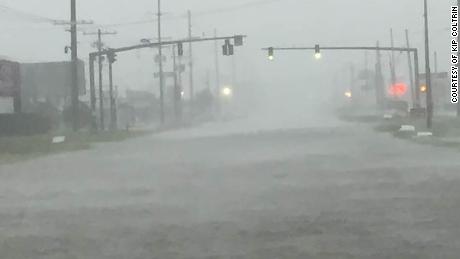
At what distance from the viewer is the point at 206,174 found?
21812mm

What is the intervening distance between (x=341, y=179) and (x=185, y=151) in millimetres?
15362

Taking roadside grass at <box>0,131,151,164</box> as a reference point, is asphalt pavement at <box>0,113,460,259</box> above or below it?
below

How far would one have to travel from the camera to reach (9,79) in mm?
56344

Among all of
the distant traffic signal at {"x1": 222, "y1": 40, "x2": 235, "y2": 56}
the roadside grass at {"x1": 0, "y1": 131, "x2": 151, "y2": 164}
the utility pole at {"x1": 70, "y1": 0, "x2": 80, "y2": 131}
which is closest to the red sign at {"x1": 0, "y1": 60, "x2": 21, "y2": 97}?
the utility pole at {"x1": 70, "y1": 0, "x2": 80, "y2": 131}

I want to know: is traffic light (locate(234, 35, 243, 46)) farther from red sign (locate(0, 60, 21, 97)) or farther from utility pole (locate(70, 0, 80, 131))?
red sign (locate(0, 60, 21, 97))

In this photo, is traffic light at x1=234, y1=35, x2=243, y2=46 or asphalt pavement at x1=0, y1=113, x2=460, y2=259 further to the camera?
traffic light at x1=234, y1=35, x2=243, y2=46

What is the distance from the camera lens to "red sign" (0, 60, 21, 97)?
55.5 m

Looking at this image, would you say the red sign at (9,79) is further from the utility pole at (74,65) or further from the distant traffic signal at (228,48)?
the distant traffic signal at (228,48)

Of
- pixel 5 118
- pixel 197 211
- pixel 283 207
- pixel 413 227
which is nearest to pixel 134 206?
pixel 197 211

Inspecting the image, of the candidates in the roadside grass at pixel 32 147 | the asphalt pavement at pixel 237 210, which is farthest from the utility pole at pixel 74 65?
the asphalt pavement at pixel 237 210

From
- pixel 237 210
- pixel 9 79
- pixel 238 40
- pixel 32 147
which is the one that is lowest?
pixel 237 210

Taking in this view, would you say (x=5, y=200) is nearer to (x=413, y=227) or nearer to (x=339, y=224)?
(x=339, y=224)

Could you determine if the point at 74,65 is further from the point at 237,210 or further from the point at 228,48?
the point at 237,210

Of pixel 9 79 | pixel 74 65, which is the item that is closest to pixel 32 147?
pixel 74 65
